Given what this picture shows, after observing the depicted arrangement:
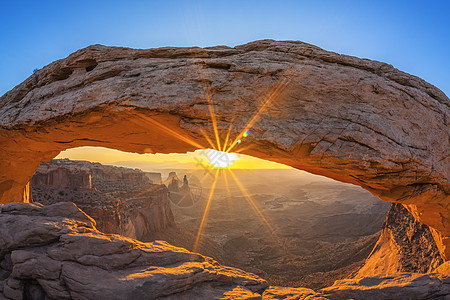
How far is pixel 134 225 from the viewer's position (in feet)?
75.9

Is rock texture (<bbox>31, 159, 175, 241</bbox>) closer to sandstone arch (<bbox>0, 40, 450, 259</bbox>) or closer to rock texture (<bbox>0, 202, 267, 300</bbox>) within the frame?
sandstone arch (<bbox>0, 40, 450, 259</bbox>)

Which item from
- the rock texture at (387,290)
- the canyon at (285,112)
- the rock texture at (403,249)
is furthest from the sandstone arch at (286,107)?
the rock texture at (403,249)

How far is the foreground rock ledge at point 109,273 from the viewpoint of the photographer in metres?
4.20

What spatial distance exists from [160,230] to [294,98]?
26.4 m

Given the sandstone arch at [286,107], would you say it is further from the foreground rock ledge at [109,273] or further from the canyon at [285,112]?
the foreground rock ledge at [109,273]

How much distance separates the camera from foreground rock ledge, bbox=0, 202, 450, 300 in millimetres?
4203

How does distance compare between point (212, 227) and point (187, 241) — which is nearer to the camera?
point (187, 241)

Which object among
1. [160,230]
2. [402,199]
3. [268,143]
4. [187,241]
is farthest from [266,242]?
[268,143]

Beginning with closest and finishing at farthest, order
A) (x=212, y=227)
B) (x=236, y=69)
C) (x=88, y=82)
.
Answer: (x=236, y=69)
(x=88, y=82)
(x=212, y=227)

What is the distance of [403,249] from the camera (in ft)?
36.7

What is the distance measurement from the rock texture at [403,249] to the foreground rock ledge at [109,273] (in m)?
5.54

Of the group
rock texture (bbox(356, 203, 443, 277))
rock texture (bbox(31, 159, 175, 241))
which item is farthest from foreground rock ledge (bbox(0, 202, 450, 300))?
rock texture (bbox(31, 159, 175, 241))

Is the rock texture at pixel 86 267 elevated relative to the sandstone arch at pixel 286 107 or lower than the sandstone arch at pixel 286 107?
lower

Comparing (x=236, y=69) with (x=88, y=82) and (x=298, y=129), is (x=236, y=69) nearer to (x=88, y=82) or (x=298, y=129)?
(x=298, y=129)
